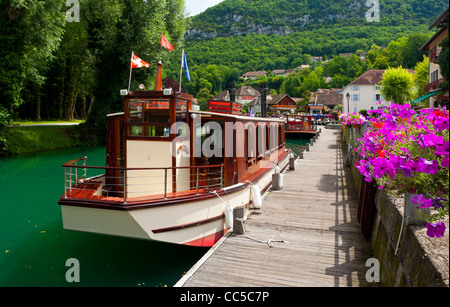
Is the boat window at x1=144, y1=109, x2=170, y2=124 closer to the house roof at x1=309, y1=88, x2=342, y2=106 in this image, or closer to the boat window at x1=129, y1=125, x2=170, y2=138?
the boat window at x1=129, y1=125, x2=170, y2=138

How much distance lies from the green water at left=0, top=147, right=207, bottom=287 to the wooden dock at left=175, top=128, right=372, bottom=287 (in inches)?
53.0

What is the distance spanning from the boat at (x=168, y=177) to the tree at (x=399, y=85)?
1651 inches

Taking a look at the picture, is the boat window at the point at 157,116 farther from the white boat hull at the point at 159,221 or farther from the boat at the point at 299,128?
the boat at the point at 299,128

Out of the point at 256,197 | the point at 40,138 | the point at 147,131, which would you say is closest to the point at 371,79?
the point at 40,138

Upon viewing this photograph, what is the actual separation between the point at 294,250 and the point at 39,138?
86.1ft

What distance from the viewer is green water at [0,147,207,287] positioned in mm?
7020

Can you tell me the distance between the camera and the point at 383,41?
119000 mm

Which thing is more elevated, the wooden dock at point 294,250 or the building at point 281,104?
the building at point 281,104

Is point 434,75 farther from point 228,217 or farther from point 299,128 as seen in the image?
point 228,217

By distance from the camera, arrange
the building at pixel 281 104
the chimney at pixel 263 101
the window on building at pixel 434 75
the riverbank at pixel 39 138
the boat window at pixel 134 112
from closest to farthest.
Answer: the boat window at pixel 134 112 → the chimney at pixel 263 101 → the riverbank at pixel 39 138 → the window on building at pixel 434 75 → the building at pixel 281 104

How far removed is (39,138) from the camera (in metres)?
27.6

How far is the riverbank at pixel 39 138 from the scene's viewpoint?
25.4m

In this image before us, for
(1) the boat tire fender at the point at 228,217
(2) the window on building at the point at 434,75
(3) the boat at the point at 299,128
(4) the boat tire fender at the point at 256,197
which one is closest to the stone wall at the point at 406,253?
(1) the boat tire fender at the point at 228,217

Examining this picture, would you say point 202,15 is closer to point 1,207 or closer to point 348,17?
point 348,17
